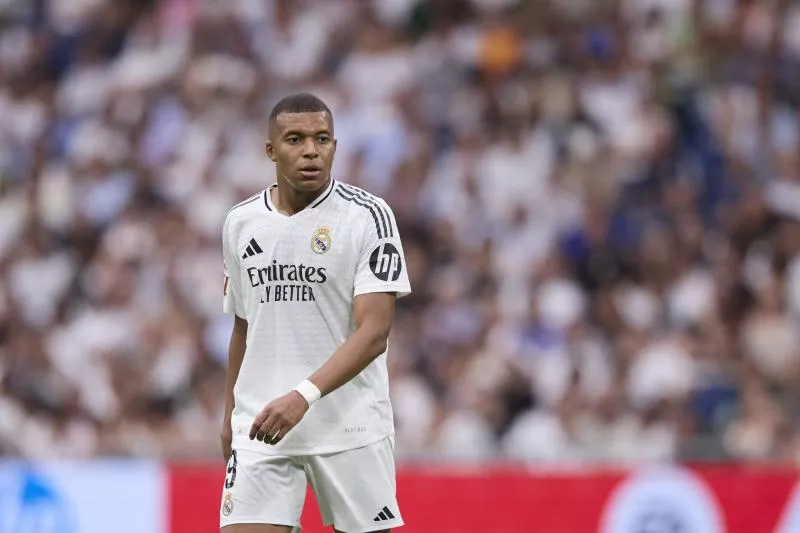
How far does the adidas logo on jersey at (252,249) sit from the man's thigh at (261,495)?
2.45 ft

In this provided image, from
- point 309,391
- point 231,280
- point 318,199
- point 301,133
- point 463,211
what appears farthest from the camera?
point 463,211

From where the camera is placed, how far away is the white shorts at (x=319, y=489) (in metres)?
5.71

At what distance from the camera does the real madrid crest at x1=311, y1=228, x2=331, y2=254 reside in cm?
577

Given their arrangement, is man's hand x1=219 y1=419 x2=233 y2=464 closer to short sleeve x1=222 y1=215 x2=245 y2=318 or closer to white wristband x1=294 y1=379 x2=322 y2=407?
short sleeve x1=222 y1=215 x2=245 y2=318

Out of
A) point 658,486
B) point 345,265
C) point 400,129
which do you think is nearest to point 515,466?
point 658,486

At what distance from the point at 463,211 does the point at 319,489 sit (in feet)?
22.5

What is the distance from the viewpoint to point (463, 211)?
41.0ft

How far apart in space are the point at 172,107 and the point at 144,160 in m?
0.73

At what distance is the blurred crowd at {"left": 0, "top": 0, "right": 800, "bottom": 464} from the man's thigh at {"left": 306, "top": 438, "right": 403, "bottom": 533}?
12.3 feet

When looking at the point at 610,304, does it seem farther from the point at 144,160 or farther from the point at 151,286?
the point at 144,160

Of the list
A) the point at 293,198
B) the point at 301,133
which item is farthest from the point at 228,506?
the point at 301,133

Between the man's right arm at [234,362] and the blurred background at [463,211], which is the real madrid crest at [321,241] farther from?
the blurred background at [463,211]

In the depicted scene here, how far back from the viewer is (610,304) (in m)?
11.3

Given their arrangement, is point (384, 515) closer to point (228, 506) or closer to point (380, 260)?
point (228, 506)
